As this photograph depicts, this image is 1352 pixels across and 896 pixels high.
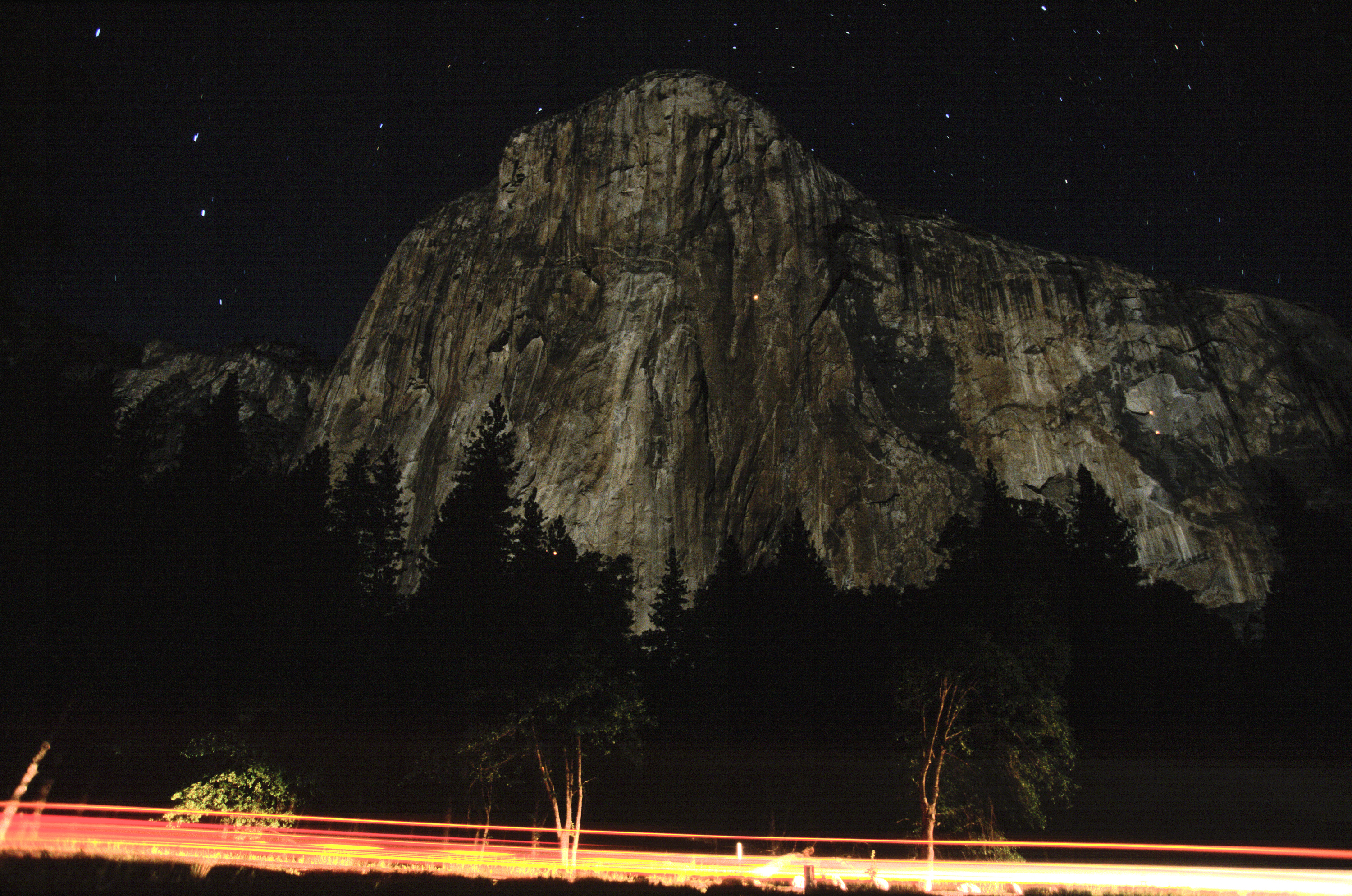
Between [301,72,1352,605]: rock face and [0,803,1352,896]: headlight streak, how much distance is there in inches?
1244

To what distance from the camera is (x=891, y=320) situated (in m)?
75.6

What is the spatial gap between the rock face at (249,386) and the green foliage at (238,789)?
241 ft

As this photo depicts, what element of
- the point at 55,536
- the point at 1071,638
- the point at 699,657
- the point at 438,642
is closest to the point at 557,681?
the point at 438,642

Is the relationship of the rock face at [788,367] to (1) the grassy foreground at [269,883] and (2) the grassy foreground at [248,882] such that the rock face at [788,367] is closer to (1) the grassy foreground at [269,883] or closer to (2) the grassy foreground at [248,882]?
(1) the grassy foreground at [269,883]

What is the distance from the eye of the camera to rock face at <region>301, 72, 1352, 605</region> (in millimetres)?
62406

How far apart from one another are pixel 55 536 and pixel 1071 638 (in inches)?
1668

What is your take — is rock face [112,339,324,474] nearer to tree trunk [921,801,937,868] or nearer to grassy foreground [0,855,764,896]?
grassy foreground [0,855,764,896]

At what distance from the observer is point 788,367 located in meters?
68.6

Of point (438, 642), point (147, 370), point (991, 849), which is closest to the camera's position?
point (991, 849)

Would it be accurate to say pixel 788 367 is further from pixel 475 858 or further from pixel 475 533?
pixel 475 858

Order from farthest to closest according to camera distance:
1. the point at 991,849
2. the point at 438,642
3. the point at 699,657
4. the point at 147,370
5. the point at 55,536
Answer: the point at 147,370, the point at 699,657, the point at 438,642, the point at 991,849, the point at 55,536

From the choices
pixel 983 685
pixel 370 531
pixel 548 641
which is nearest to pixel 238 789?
pixel 548 641

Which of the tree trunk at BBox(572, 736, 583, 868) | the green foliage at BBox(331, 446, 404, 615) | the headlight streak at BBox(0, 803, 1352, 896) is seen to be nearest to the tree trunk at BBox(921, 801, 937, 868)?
the headlight streak at BBox(0, 803, 1352, 896)

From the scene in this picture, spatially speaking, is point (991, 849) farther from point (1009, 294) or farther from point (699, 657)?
point (1009, 294)
